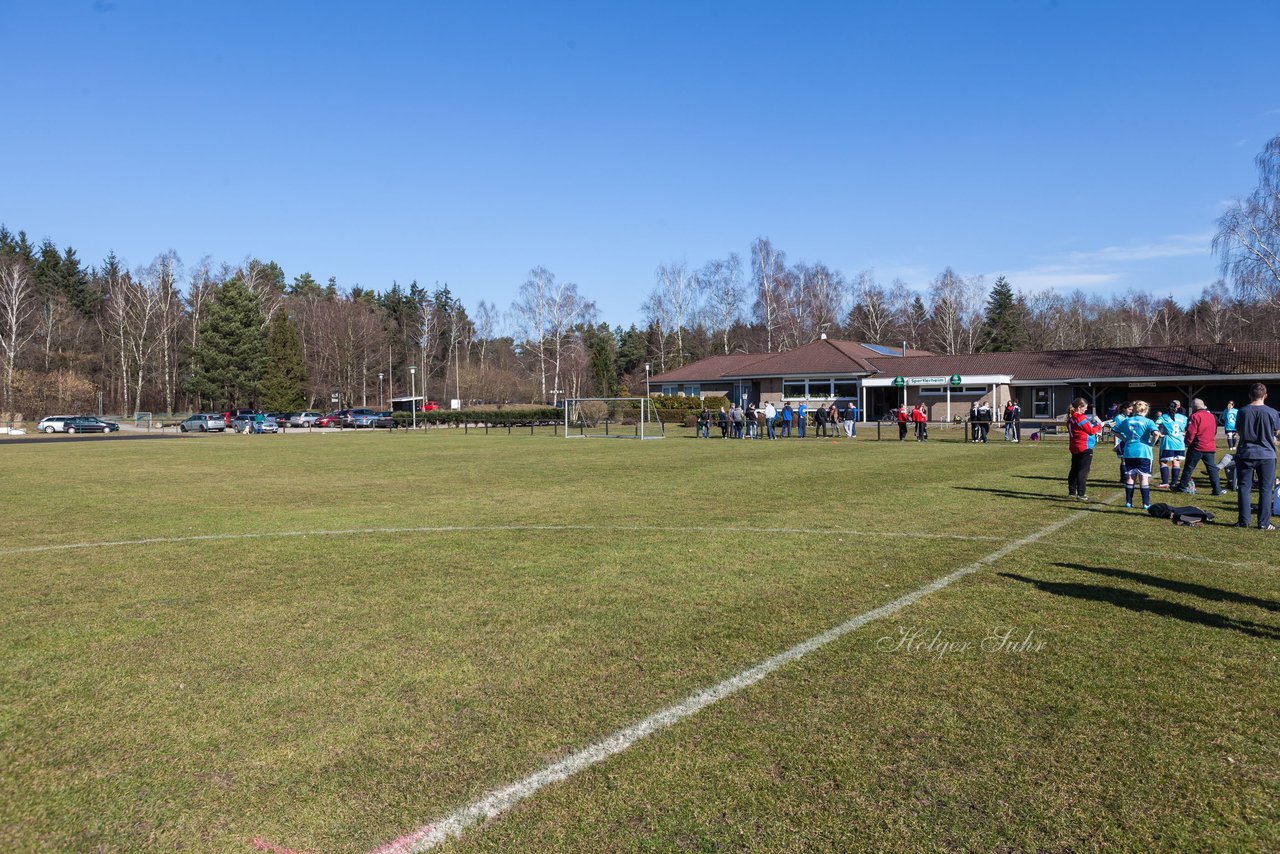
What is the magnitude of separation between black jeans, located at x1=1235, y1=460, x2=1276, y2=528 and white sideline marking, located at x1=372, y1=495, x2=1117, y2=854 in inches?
265

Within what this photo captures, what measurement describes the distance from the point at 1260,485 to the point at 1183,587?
470 cm

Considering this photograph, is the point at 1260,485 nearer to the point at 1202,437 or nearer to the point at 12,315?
the point at 1202,437

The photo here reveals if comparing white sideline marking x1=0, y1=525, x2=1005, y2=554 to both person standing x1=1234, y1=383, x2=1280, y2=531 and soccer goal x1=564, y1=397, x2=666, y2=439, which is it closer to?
person standing x1=1234, y1=383, x2=1280, y2=531

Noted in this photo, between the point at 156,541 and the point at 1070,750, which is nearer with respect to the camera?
the point at 1070,750

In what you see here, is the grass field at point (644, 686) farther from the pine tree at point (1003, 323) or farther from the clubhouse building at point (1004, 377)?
the pine tree at point (1003, 323)

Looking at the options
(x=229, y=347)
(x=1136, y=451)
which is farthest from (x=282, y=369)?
(x=1136, y=451)

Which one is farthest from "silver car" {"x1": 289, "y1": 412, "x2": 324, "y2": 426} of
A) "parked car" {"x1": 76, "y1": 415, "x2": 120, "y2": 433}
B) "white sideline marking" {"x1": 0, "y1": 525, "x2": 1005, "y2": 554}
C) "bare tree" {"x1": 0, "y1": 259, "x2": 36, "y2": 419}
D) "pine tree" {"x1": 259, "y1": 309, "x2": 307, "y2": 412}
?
"white sideline marking" {"x1": 0, "y1": 525, "x2": 1005, "y2": 554}

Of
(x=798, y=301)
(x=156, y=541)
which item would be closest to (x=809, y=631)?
(x=156, y=541)

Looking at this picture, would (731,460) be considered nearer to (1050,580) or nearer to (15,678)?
(1050,580)

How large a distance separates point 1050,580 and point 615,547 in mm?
A: 4508

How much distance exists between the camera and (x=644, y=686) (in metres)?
5.04

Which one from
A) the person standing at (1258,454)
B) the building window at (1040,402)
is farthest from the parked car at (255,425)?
the person standing at (1258,454)

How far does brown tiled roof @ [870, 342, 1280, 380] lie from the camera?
45.3 meters

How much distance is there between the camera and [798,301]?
79125 mm
